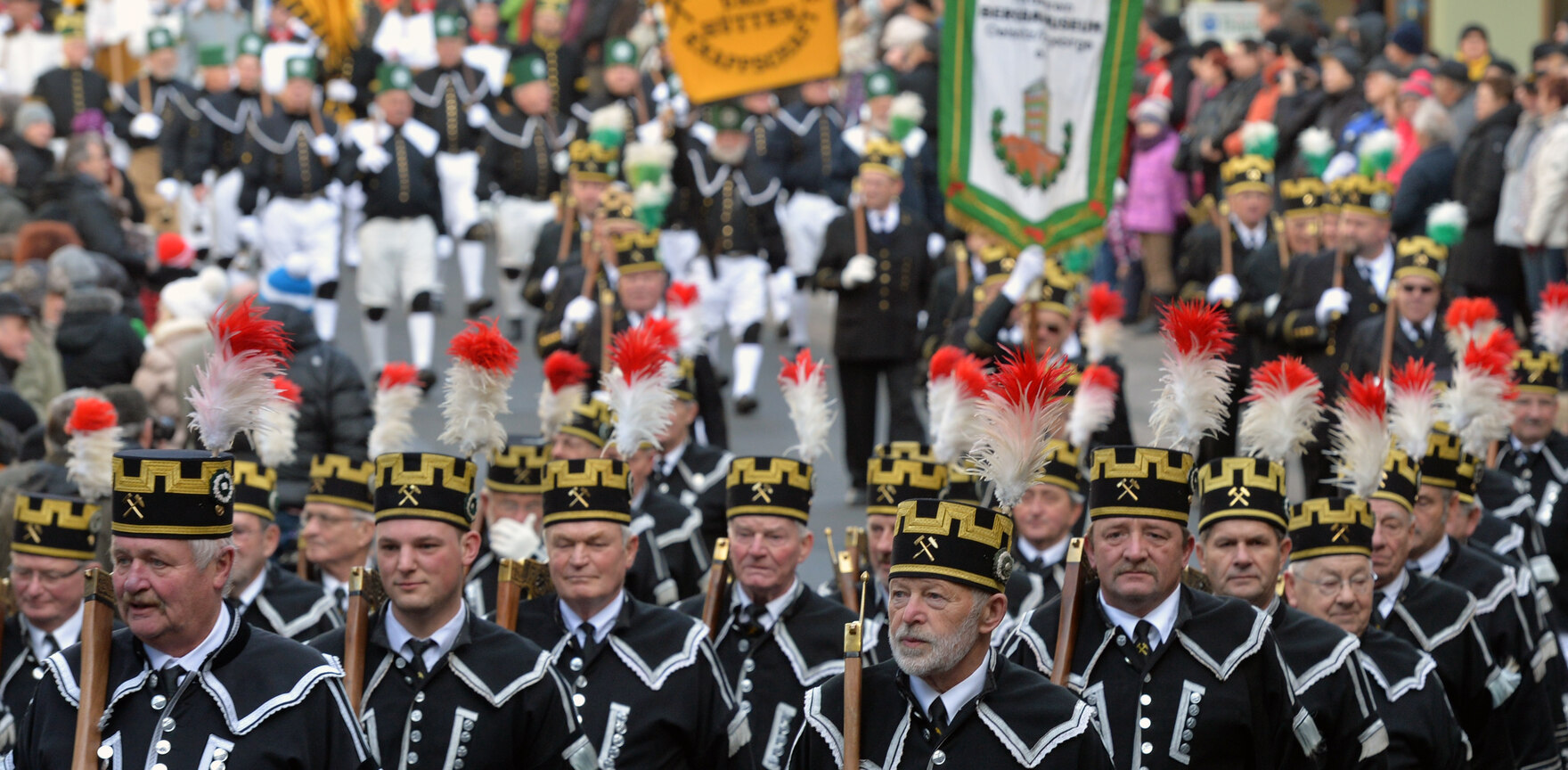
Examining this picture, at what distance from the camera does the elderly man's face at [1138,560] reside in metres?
5.71

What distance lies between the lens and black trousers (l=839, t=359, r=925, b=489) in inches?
559

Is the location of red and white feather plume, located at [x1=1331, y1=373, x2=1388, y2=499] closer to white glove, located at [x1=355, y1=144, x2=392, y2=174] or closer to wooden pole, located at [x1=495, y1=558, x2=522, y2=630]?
wooden pole, located at [x1=495, y1=558, x2=522, y2=630]

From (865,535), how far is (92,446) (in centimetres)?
308

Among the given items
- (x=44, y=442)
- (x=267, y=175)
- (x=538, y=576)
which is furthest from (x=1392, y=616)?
(x=267, y=175)

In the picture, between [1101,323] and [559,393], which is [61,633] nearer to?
[559,393]

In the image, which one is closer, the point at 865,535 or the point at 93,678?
the point at 93,678

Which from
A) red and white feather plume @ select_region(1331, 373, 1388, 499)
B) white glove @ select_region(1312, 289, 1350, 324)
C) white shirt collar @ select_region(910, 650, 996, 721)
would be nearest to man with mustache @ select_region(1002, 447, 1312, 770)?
white shirt collar @ select_region(910, 650, 996, 721)

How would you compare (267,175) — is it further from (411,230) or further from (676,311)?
(676,311)

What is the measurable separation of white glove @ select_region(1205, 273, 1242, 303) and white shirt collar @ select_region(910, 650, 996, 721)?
991 cm

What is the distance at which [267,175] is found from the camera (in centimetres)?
1872

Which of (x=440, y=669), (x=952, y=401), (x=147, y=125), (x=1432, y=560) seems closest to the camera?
(x=440, y=669)

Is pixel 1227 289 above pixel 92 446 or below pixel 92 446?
above

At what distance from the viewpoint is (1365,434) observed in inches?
286

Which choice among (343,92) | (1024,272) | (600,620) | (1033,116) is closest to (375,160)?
(343,92)
